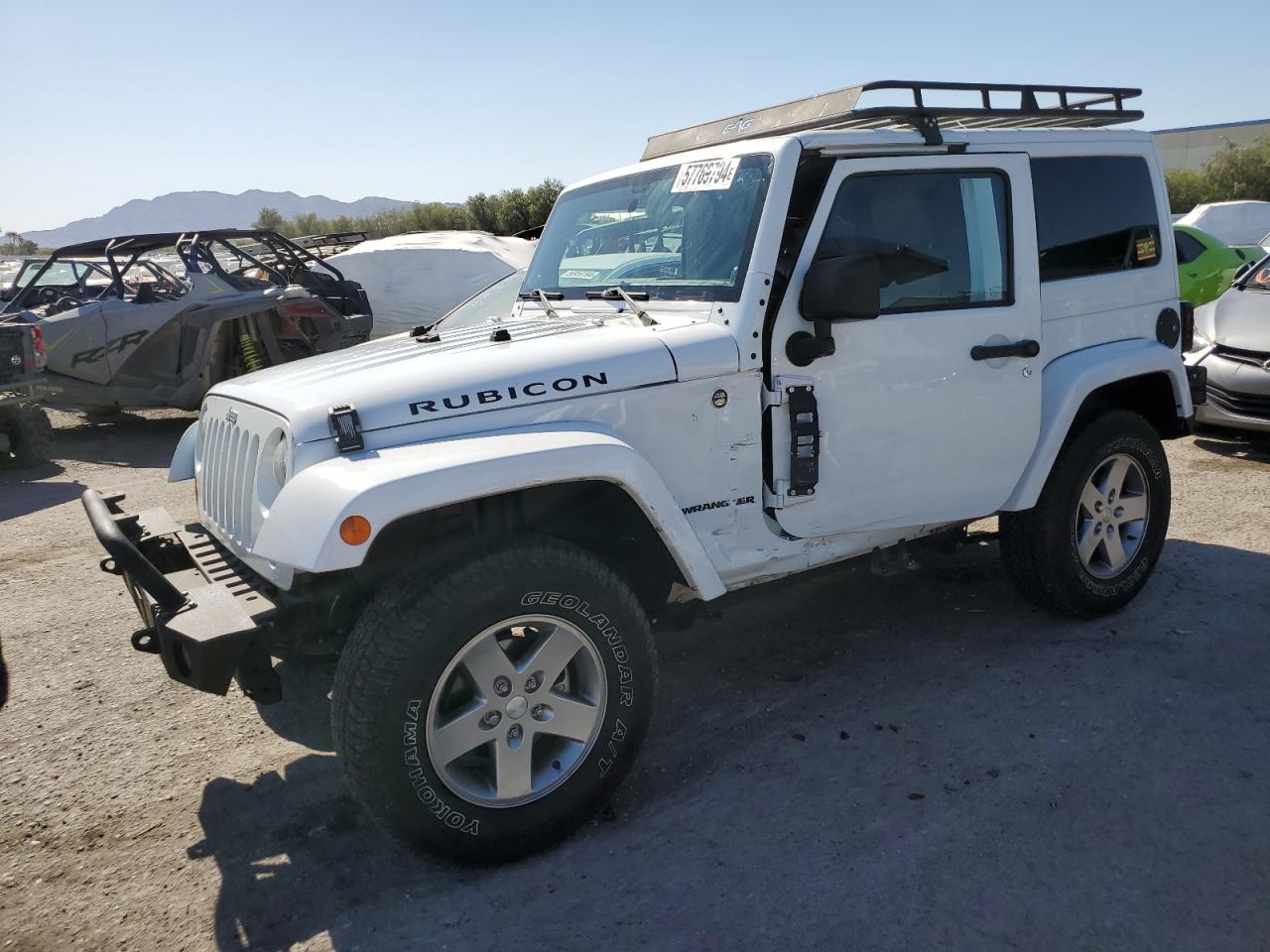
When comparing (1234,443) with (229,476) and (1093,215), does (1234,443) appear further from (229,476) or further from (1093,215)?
(229,476)

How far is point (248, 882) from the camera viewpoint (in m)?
2.88

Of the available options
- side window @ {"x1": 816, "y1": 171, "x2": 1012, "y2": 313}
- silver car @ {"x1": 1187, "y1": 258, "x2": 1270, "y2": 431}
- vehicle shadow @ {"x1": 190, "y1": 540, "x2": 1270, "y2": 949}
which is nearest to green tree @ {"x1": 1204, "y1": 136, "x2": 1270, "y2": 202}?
silver car @ {"x1": 1187, "y1": 258, "x2": 1270, "y2": 431}

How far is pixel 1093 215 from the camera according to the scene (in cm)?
421

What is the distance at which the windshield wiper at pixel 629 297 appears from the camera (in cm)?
338

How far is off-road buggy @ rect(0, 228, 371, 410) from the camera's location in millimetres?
9406

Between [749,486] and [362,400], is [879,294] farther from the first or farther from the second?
[362,400]

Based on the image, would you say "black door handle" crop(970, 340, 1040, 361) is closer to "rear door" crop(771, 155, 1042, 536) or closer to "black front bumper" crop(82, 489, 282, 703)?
"rear door" crop(771, 155, 1042, 536)

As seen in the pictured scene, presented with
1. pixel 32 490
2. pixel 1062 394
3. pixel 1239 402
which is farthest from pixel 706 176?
pixel 32 490

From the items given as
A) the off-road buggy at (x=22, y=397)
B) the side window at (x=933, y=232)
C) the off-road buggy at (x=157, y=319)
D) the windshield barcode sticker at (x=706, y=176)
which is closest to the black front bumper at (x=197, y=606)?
the windshield barcode sticker at (x=706, y=176)

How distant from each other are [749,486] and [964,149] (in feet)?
5.34

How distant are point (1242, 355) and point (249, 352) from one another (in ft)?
28.6

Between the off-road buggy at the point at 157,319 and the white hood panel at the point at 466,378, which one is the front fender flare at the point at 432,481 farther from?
the off-road buggy at the point at 157,319

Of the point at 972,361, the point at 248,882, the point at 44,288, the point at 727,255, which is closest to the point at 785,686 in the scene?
the point at 972,361

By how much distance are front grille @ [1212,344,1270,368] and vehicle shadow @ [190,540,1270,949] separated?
384 centimetres
